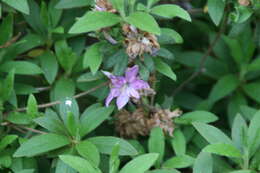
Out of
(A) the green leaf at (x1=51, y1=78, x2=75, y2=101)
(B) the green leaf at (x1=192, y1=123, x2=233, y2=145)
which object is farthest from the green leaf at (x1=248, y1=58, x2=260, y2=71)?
(A) the green leaf at (x1=51, y1=78, x2=75, y2=101)

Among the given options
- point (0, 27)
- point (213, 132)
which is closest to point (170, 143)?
point (213, 132)

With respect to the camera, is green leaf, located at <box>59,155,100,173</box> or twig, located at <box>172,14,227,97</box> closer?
green leaf, located at <box>59,155,100,173</box>

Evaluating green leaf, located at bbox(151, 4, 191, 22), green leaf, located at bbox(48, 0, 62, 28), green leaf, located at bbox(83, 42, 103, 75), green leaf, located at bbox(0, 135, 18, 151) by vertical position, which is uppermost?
green leaf, located at bbox(151, 4, 191, 22)

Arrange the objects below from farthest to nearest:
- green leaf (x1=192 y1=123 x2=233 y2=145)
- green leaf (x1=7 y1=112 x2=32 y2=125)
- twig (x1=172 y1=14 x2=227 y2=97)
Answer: twig (x1=172 y1=14 x2=227 y2=97)
green leaf (x1=7 y1=112 x2=32 y2=125)
green leaf (x1=192 y1=123 x2=233 y2=145)

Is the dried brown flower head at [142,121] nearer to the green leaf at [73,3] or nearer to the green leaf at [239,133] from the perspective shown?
the green leaf at [239,133]

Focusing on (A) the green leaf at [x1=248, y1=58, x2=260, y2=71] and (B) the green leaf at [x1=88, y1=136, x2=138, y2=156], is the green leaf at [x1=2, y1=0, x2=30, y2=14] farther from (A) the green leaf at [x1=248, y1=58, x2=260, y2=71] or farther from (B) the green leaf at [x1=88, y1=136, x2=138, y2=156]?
(A) the green leaf at [x1=248, y1=58, x2=260, y2=71]

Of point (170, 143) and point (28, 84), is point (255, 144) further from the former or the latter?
point (28, 84)
